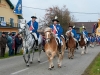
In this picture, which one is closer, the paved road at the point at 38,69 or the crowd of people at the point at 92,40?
the paved road at the point at 38,69

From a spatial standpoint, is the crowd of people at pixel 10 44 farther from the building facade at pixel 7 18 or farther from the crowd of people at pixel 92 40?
the building facade at pixel 7 18

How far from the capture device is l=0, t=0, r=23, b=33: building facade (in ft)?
143

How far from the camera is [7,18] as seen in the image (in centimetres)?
4575

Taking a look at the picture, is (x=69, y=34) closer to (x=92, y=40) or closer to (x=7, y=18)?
(x=92, y=40)

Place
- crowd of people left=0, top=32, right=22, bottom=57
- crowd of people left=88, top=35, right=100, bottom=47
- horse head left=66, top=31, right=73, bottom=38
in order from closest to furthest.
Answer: horse head left=66, top=31, right=73, bottom=38 < crowd of people left=0, top=32, right=22, bottom=57 < crowd of people left=88, top=35, right=100, bottom=47

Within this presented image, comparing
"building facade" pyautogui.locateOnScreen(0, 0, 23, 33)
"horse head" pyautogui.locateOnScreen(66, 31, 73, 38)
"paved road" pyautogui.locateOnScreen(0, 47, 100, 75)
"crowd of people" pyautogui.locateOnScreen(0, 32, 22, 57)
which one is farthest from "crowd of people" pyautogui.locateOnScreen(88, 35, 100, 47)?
"paved road" pyautogui.locateOnScreen(0, 47, 100, 75)

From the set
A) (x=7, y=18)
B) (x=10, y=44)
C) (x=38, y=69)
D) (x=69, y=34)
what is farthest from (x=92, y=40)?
(x=38, y=69)

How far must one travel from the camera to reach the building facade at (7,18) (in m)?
43.5

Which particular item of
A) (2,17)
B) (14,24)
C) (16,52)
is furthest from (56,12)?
(16,52)

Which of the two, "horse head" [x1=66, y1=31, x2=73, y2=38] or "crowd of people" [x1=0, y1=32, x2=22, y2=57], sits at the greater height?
"horse head" [x1=66, y1=31, x2=73, y2=38]

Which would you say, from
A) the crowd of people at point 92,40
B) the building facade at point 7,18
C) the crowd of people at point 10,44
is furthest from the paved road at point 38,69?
the building facade at point 7,18

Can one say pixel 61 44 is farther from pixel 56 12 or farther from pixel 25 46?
pixel 56 12

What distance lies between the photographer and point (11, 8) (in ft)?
154

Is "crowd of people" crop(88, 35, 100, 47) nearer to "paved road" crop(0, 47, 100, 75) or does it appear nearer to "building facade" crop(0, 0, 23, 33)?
"building facade" crop(0, 0, 23, 33)
